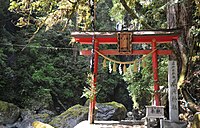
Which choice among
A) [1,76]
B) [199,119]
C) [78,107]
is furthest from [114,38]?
[1,76]

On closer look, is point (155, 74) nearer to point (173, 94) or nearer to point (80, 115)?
point (173, 94)

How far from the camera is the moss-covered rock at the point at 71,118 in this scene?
797 centimetres

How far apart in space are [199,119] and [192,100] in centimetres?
185

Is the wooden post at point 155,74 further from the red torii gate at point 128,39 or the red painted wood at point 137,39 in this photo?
the red painted wood at point 137,39

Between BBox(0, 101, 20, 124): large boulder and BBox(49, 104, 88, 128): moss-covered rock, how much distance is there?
351 centimetres

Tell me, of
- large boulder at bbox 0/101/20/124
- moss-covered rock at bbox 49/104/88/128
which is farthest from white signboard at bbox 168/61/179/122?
large boulder at bbox 0/101/20/124

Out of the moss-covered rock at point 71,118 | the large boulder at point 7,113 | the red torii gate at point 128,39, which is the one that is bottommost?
the large boulder at point 7,113

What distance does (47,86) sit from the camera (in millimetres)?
13984

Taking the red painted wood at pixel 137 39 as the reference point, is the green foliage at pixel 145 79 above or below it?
below

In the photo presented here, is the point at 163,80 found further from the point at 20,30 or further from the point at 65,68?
the point at 20,30

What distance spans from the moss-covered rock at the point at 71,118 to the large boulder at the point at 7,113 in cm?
Result: 351

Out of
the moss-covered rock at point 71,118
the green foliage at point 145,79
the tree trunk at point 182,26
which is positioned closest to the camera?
the tree trunk at point 182,26

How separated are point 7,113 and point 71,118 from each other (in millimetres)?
4072

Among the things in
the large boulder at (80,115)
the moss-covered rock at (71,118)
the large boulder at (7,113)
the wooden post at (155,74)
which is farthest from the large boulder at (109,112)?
the wooden post at (155,74)
